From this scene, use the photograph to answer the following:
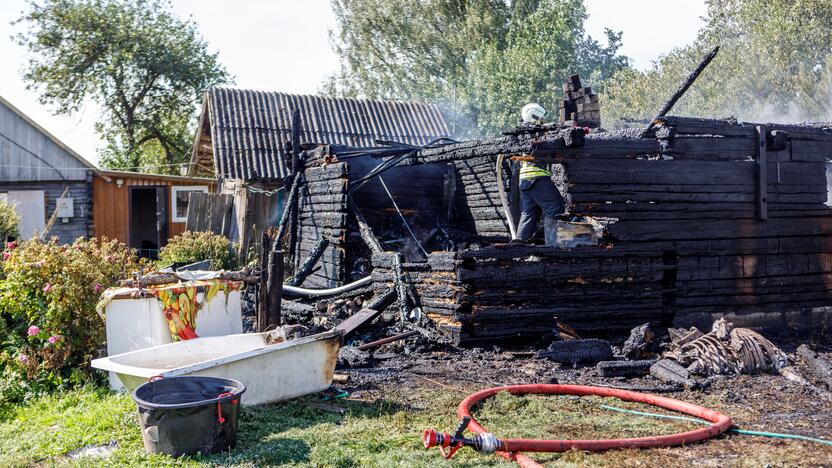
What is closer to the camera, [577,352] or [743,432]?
[743,432]

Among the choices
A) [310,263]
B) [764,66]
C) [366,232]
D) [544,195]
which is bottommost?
[310,263]

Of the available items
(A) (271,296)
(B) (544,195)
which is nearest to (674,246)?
(B) (544,195)

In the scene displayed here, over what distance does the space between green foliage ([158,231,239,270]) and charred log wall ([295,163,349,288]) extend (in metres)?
1.74

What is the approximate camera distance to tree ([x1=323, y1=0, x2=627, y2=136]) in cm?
3058

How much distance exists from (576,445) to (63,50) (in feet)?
113

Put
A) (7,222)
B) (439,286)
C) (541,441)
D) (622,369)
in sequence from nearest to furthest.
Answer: (541,441) < (622,369) < (439,286) < (7,222)

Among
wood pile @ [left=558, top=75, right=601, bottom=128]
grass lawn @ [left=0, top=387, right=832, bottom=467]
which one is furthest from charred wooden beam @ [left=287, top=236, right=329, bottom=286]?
grass lawn @ [left=0, top=387, right=832, bottom=467]

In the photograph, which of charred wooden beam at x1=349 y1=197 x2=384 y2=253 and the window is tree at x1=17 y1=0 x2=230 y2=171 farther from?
charred wooden beam at x1=349 y1=197 x2=384 y2=253

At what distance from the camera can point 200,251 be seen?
15.7 m

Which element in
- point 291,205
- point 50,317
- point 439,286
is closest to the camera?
point 50,317

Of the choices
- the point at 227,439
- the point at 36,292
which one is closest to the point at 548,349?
the point at 227,439

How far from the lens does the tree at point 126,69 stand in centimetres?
3316

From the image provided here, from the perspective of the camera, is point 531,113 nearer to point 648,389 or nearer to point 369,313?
point 369,313

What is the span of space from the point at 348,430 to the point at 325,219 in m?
8.62
